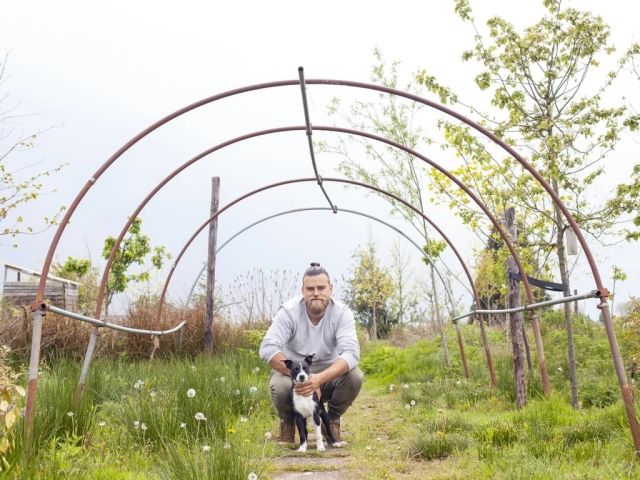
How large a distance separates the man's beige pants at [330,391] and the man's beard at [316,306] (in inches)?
23.7

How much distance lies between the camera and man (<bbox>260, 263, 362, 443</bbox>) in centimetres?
579

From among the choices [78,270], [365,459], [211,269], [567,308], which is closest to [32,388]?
[365,459]

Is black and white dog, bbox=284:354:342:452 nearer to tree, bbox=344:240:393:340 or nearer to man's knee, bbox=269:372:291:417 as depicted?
man's knee, bbox=269:372:291:417

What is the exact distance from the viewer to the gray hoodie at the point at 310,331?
599cm

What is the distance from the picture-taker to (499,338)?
46.3ft

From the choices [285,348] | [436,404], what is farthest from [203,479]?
[436,404]

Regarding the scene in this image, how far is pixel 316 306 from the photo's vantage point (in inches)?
232

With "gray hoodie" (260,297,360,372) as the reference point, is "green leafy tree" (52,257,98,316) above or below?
above

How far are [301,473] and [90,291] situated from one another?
15.0 meters

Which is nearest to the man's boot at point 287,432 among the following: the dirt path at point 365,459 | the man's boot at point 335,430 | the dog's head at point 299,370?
the dirt path at point 365,459

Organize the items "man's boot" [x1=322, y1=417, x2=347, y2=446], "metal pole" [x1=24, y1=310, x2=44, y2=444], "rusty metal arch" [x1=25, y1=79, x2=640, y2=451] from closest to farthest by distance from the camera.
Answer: "metal pole" [x1=24, y1=310, x2=44, y2=444], "rusty metal arch" [x1=25, y1=79, x2=640, y2=451], "man's boot" [x1=322, y1=417, x2=347, y2=446]

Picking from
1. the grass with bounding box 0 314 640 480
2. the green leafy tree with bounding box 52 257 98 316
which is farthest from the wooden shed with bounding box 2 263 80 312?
the grass with bounding box 0 314 640 480

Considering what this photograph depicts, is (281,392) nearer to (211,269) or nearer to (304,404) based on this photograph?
(304,404)

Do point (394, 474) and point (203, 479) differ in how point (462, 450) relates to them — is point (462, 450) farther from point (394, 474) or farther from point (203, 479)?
point (203, 479)
